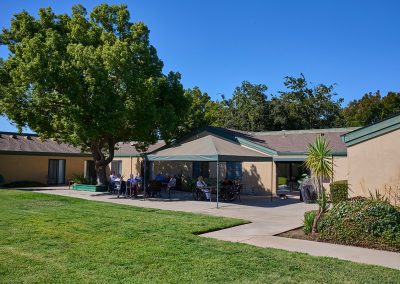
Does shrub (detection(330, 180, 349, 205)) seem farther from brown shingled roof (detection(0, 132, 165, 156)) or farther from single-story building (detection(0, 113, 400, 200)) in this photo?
brown shingled roof (detection(0, 132, 165, 156))

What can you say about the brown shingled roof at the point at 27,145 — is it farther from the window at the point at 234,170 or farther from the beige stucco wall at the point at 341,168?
the beige stucco wall at the point at 341,168

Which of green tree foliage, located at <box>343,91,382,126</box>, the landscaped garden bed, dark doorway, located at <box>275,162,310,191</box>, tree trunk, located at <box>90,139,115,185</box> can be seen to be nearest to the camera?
the landscaped garden bed

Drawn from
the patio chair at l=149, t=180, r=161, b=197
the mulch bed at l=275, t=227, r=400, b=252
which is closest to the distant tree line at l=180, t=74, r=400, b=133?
the patio chair at l=149, t=180, r=161, b=197

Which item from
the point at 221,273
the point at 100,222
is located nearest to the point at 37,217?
the point at 100,222

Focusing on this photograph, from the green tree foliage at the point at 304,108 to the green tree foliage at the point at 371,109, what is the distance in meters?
2.69

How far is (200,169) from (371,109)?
2801 cm

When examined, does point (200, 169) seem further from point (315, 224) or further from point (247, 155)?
point (315, 224)

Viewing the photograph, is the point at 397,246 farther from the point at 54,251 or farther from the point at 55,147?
the point at 55,147

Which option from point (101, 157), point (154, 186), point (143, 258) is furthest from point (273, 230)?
point (101, 157)

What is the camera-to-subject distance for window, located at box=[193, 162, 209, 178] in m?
24.5

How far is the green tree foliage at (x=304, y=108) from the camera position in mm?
39656

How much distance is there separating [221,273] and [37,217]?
24.9 ft

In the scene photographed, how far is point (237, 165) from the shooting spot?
75.7ft

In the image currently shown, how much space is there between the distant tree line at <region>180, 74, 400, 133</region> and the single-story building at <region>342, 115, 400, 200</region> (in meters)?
24.1
